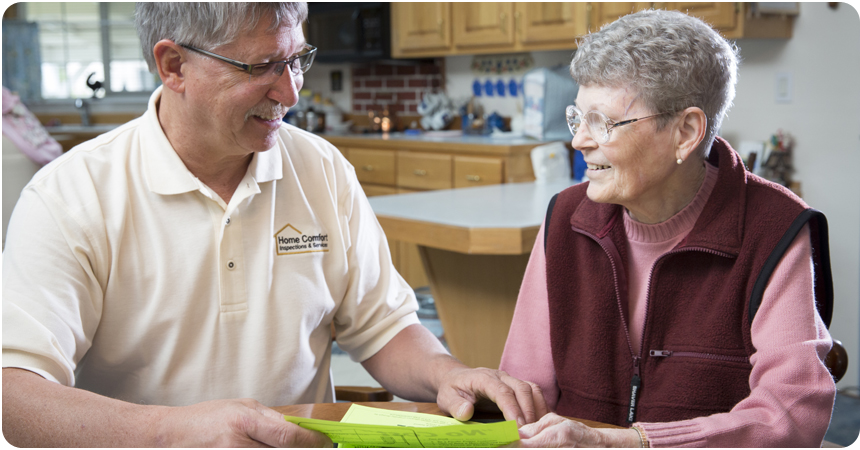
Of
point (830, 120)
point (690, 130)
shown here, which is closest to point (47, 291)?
point (690, 130)

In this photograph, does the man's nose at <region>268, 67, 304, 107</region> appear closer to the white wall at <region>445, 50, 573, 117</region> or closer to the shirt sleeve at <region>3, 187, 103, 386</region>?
the shirt sleeve at <region>3, 187, 103, 386</region>

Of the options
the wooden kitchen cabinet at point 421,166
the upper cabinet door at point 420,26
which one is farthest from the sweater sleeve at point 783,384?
the upper cabinet door at point 420,26

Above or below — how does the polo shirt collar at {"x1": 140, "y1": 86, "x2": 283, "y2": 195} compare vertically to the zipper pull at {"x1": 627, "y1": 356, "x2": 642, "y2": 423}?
above

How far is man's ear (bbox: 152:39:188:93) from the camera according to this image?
4.06 feet

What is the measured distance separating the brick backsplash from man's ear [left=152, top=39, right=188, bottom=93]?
4170mm

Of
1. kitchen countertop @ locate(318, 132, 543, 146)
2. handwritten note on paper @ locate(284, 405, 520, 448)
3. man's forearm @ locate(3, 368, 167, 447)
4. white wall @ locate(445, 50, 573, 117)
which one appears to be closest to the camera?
handwritten note on paper @ locate(284, 405, 520, 448)

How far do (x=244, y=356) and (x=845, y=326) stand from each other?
309 centimetres

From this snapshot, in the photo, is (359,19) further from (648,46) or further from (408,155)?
(648,46)

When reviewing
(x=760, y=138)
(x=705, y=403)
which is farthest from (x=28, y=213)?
(x=760, y=138)

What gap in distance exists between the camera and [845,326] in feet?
11.2

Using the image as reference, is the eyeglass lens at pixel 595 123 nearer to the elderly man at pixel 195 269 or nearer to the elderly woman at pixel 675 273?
the elderly woman at pixel 675 273

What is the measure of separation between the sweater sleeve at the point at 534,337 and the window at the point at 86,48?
5.83 metres

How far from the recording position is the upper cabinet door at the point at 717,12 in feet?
10.4

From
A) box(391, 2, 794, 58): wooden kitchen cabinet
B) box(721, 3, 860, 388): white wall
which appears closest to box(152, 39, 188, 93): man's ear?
box(391, 2, 794, 58): wooden kitchen cabinet
